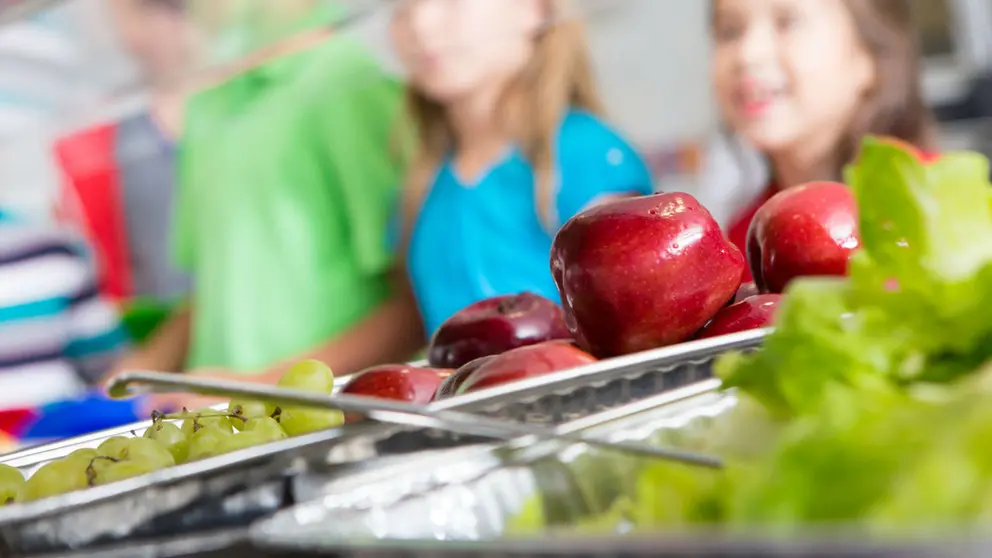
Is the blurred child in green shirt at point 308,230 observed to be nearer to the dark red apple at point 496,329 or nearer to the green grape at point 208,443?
the dark red apple at point 496,329

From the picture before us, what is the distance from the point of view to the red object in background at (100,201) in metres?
3.33

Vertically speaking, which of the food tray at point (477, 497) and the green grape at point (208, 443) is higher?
the green grape at point (208, 443)

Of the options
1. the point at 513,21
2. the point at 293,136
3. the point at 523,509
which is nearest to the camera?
the point at 523,509

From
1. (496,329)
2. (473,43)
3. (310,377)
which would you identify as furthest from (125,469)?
(473,43)

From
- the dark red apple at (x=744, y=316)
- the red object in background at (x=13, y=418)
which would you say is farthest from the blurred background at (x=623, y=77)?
the dark red apple at (x=744, y=316)

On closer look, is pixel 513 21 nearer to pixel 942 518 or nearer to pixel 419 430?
pixel 419 430

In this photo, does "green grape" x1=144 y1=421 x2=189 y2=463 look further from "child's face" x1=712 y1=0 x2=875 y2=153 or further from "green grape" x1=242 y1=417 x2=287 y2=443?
"child's face" x1=712 y1=0 x2=875 y2=153

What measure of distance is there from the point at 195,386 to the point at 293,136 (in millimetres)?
2321

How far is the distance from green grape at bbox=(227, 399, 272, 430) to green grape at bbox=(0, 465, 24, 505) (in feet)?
0.37

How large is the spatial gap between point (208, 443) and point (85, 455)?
7 cm

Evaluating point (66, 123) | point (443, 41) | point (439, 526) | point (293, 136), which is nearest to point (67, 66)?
point (66, 123)

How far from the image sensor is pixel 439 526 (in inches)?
14.4

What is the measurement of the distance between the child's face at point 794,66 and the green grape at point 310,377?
5.12 feet

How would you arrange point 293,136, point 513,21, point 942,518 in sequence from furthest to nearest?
point 293,136
point 513,21
point 942,518
